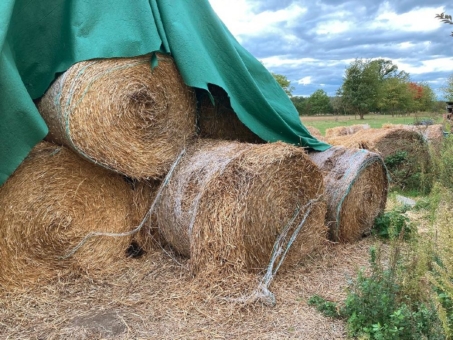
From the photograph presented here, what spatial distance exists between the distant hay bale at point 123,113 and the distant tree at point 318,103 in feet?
221

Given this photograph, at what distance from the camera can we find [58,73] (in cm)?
409

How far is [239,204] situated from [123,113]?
127cm

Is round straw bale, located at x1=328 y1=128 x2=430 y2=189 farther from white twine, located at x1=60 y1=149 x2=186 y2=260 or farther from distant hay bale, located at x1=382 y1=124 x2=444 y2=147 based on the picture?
white twine, located at x1=60 y1=149 x2=186 y2=260

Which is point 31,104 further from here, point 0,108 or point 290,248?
point 290,248

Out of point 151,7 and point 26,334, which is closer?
point 26,334

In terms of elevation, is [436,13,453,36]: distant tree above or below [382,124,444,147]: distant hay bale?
above

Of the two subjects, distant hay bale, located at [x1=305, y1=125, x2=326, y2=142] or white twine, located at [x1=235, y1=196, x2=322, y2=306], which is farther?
distant hay bale, located at [x1=305, y1=125, x2=326, y2=142]

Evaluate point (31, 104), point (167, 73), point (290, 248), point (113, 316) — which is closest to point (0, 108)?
point (31, 104)

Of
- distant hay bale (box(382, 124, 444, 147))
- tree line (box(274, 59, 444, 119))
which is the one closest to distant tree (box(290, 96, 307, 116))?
tree line (box(274, 59, 444, 119))

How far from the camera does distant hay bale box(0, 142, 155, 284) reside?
380 centimetres

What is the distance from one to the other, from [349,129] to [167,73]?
754cm

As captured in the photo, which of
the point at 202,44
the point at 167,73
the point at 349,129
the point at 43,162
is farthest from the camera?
the point at 349,129

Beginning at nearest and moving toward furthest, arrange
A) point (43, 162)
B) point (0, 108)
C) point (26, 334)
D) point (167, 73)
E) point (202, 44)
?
point (26, 334)
point (0, 108)
point (43, 162)
point (167, 73)
point (202, 44)

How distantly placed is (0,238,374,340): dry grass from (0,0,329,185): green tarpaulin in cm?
105
